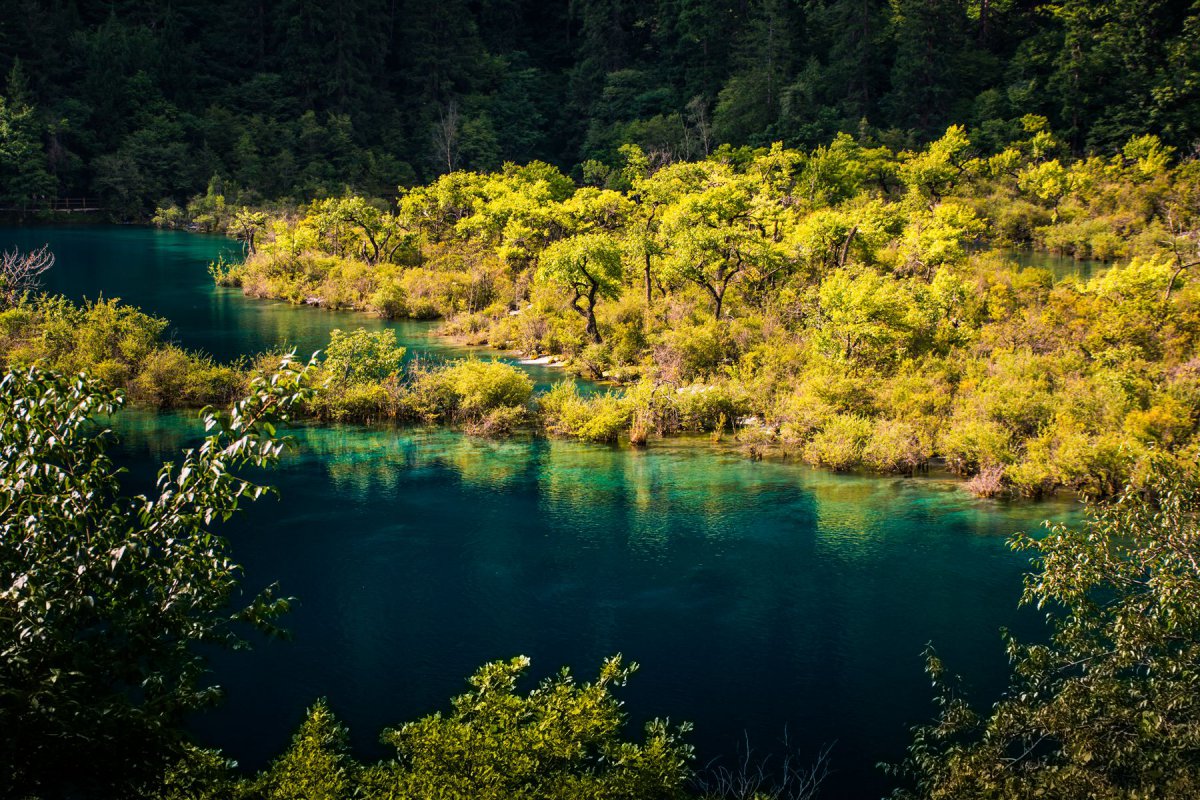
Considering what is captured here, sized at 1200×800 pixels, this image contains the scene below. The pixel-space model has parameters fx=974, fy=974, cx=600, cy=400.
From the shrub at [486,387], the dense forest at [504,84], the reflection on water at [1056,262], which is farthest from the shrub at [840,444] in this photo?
the dense forest at [504,84]

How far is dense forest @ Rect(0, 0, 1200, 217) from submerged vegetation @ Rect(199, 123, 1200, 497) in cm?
1430

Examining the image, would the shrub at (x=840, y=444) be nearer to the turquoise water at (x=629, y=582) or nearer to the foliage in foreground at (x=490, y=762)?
the turquoise water at (x=629, y=582)

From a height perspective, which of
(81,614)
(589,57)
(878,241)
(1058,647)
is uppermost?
(589,57)

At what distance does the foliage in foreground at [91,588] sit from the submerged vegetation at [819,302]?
17.6 meters

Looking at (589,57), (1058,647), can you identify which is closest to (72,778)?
(1058,647)

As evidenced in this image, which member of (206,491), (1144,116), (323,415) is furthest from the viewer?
(1144,116)

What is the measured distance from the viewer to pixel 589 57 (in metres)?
101

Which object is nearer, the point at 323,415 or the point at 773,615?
the point at 773,615

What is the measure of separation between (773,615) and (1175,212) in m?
48.1

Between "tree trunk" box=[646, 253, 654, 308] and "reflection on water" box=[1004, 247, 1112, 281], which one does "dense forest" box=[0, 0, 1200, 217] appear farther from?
"tree trunk" box=[646, 253, 654, 308]

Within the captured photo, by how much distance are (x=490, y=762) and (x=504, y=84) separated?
100682 mm

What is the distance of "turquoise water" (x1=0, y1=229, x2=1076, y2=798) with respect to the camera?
1561 centimetres

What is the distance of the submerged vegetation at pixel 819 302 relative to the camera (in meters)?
26.0

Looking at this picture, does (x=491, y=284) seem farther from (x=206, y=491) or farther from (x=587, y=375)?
(x=206, y=491)
